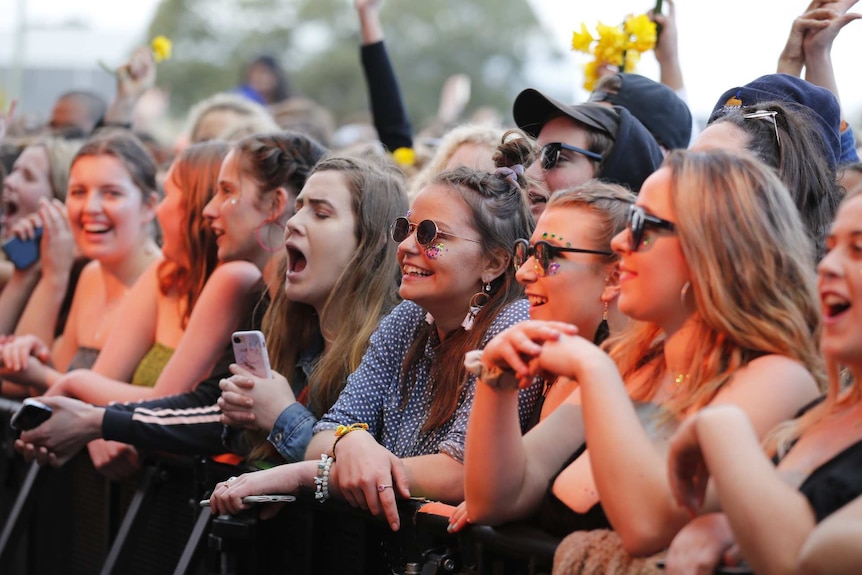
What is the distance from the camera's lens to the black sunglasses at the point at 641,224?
259 centimetres

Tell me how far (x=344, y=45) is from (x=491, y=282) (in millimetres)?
40177

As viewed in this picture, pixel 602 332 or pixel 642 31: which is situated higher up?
pixel 642 31

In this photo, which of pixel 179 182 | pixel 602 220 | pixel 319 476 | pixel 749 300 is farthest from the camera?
pixel 179 182

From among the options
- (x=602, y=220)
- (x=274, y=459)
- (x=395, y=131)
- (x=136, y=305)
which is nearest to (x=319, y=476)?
(x=274, y=459)

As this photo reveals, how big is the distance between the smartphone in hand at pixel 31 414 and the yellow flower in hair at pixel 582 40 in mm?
2603

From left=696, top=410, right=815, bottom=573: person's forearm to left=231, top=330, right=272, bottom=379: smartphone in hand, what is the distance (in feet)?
6.43

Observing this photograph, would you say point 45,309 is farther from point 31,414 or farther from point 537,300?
point 537,300

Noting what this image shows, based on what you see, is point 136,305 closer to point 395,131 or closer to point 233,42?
point 395,131

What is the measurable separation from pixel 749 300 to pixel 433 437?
1.27m

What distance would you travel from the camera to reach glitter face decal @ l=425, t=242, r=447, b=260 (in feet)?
11.8

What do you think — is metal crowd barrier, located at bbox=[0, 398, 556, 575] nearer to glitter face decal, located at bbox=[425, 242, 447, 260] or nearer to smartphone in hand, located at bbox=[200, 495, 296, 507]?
smartphone in hand, located at bbox=[200, 495, 296, 507]

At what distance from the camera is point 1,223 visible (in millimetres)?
7168

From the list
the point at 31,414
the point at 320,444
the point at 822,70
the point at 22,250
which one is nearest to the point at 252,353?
the point at 320,444

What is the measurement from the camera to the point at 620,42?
492cm
